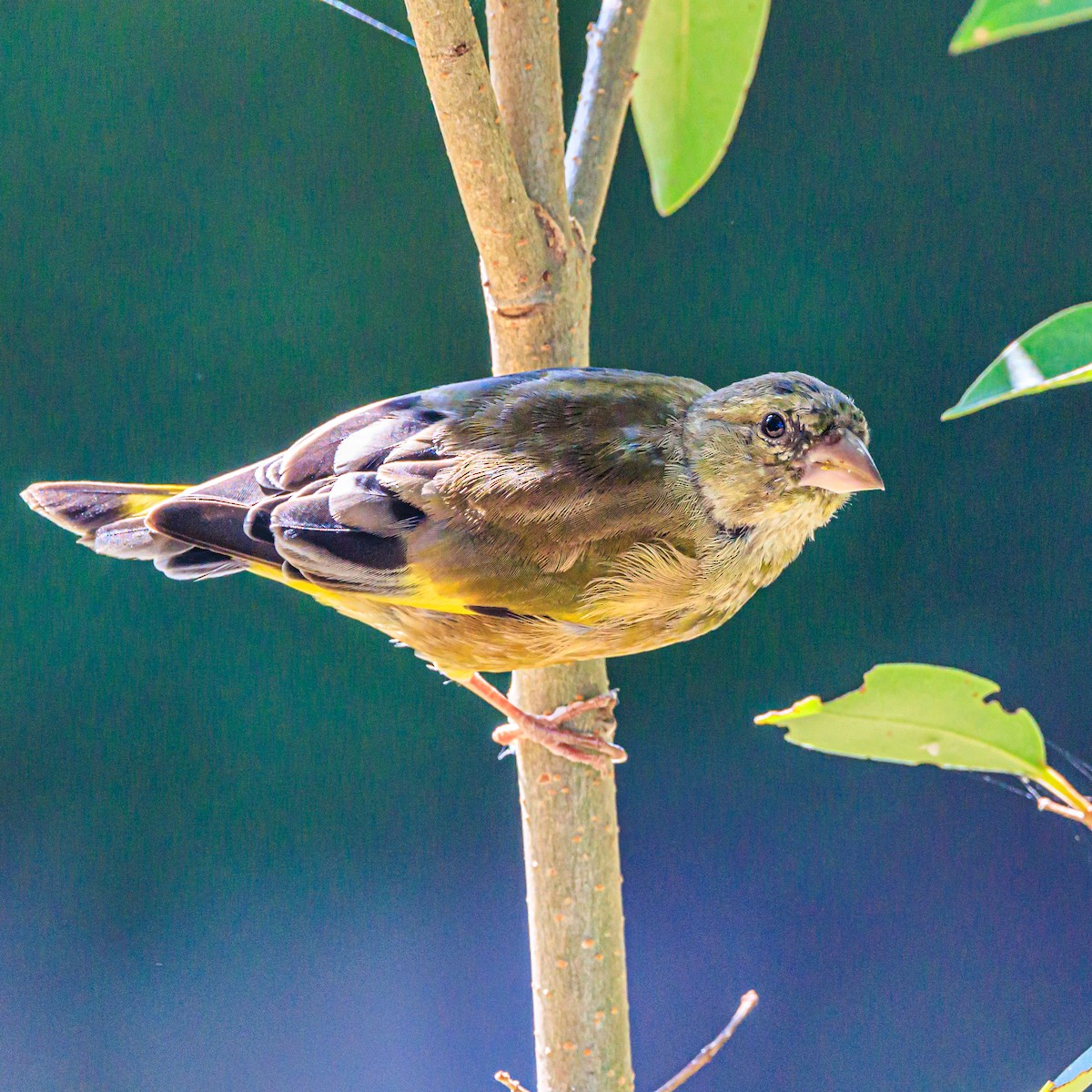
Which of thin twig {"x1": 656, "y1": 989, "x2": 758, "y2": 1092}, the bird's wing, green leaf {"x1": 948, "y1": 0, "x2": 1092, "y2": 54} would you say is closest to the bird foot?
the bird's wing

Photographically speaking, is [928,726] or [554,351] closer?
[928,726]

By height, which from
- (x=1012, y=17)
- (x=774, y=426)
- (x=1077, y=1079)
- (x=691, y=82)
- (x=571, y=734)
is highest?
(x=691, y=82)

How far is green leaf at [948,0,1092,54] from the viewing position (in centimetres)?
64

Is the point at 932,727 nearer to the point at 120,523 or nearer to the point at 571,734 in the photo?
the point at 571,734

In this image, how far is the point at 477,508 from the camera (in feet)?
3.02

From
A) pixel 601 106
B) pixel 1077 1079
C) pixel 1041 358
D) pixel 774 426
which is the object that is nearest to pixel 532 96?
pixel 601 106

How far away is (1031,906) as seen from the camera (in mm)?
2086

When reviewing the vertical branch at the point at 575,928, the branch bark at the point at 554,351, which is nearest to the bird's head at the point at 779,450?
the branch bark at the point at 554,351

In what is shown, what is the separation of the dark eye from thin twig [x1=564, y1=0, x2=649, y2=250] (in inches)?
9.5

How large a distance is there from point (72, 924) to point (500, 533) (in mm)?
1503

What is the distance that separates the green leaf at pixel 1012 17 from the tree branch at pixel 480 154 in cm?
35

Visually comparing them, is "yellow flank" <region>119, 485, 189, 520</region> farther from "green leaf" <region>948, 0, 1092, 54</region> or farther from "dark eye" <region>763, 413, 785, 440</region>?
"green leaf" <region>948, 0, 1092, 54</region>

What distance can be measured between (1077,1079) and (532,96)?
2.70 ft

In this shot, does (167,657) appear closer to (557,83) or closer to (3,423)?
(3,423)
